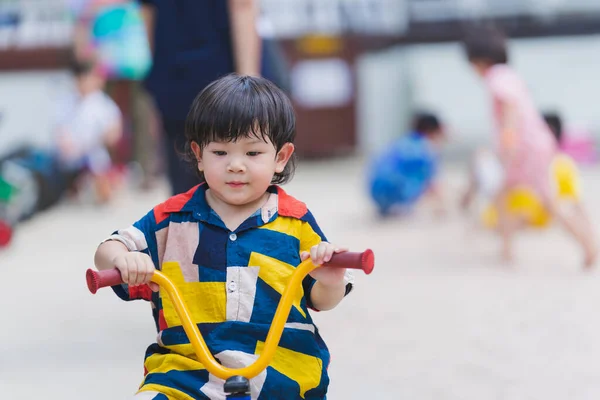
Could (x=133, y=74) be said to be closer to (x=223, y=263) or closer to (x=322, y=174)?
(x=322, y=174)

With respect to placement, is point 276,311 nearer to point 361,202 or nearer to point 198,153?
point 198,153

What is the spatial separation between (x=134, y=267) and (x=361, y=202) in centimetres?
582

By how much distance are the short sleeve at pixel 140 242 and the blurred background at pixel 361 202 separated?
115 cm

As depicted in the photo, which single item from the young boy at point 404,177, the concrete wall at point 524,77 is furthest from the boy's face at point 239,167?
the concrete wall at point 524,77

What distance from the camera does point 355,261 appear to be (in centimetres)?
211

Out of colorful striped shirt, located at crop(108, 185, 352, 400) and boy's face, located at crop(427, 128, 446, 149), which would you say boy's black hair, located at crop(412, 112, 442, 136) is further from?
colorful striped shirt, located at crop(108, 185, 352, 400)

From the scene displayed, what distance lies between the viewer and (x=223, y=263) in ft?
7.67

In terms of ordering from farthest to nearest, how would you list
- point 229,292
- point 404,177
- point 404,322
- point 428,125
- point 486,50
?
point 428,125 → point 404,177 → point 486,50 → point 404,322 → point 229,292

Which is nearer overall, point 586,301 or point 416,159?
point 586,301

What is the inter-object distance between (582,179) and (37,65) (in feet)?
16.3

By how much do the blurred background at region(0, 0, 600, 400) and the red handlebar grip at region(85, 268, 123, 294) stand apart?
55.4 inches

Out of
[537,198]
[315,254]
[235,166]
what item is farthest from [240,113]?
[537,198]

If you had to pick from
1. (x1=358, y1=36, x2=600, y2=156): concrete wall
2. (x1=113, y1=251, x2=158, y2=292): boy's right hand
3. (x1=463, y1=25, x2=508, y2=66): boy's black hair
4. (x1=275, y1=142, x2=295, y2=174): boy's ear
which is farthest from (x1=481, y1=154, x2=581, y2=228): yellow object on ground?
(x1=113, y1=251, x2=158, y2=292): boy's right hand

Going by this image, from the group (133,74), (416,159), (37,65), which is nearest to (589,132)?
(416,159)
